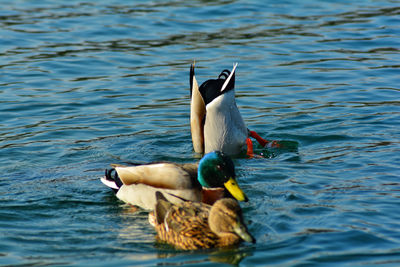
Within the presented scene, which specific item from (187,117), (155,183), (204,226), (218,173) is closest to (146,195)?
(155,183)

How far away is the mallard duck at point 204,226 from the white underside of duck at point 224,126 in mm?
3009

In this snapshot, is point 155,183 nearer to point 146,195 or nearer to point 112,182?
point 146,195

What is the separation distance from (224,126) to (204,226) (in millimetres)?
3445

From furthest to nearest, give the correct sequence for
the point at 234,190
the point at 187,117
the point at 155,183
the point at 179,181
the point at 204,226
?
the point at 187,117 < the point at 155,183 < the point at 179,181 < the point at 234,190 < the point at 204,226

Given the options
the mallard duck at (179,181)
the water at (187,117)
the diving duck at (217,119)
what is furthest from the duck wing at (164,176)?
the diving duck at (217,119)

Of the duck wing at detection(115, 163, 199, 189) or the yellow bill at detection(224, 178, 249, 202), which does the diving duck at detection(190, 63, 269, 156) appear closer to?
the duck wing at detection(115, 163, 199, 189)

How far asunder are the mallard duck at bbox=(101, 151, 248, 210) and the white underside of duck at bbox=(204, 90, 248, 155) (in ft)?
6.37

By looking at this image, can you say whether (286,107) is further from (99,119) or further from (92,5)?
(92,5)

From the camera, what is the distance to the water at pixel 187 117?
23.7 feet

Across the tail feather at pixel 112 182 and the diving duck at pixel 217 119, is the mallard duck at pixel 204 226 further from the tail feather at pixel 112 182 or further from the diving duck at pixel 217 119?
the diving duck at pixel 217 119

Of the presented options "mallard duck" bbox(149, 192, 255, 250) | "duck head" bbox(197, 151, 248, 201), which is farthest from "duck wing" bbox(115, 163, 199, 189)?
"mallard duck" bbox(149, 192, 255, 250)

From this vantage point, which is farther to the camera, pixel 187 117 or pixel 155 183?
pixel 187 117

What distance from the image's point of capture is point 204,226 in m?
7.15

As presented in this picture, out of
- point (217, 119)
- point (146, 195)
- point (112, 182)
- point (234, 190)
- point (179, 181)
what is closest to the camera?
point (234, 190)
